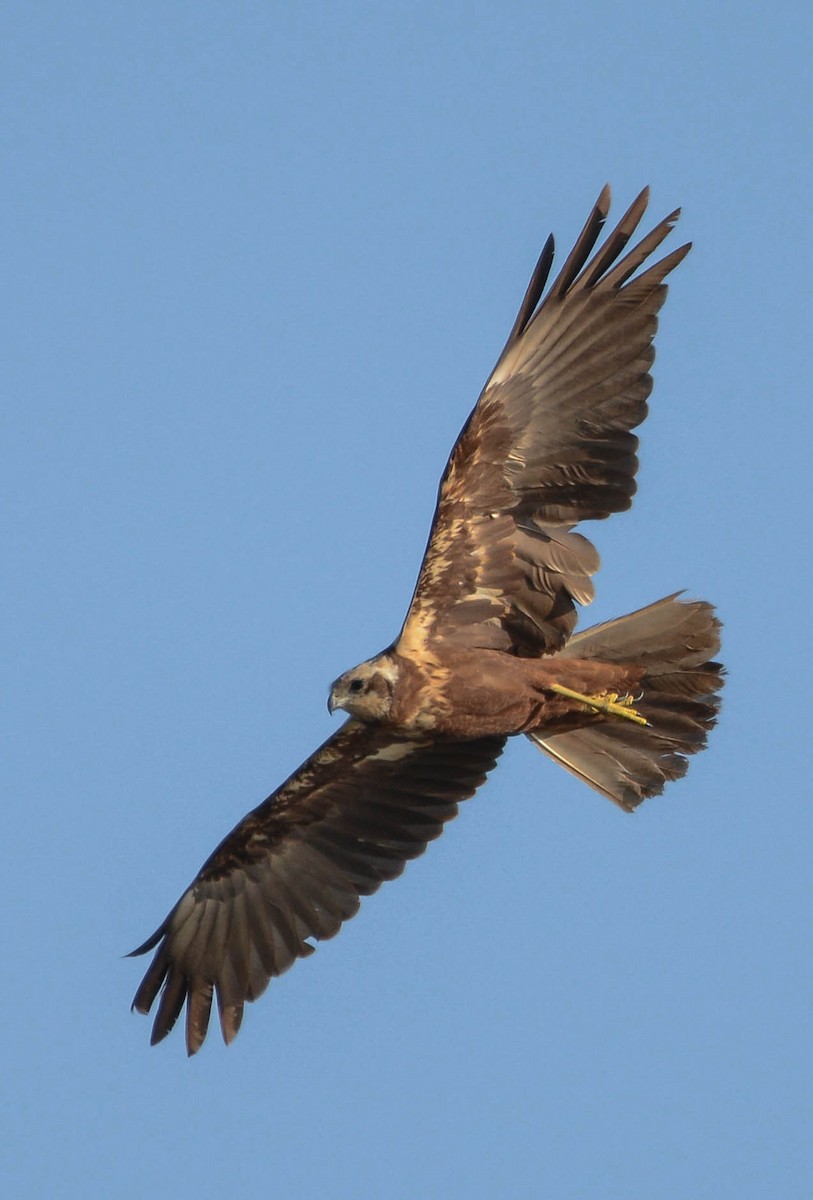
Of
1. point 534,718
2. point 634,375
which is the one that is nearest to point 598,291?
point 634,375

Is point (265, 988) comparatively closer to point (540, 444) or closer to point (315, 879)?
point (315, 879)

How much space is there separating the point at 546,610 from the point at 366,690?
120 cm

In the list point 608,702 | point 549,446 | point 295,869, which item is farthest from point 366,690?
point 295,869

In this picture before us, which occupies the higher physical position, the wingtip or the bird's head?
the wingtip

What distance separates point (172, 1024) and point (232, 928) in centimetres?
67

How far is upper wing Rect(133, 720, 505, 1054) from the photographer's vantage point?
470 inches

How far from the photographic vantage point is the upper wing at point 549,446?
35.4ft

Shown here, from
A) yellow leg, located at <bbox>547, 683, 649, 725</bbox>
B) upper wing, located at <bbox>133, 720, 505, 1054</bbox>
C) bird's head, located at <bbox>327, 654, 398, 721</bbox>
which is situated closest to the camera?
bird's head, located at <bbox>327, 654, 398, 721</bbox>

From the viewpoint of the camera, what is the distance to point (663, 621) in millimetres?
11180

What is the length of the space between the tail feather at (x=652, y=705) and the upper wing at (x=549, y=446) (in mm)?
381

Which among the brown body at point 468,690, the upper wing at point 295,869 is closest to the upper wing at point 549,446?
the brown body at point 468,690

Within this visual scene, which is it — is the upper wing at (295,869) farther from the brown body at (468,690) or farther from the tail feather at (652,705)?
the brown body at (468,690)

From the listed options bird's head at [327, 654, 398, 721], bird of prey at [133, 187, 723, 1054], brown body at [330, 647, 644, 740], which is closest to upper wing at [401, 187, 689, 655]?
bird of prey at [133, 187, 723, 1054]

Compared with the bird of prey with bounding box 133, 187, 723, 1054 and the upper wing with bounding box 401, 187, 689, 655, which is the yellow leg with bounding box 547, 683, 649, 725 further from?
the upper wing with bounding box 401, 187, 689, 655
